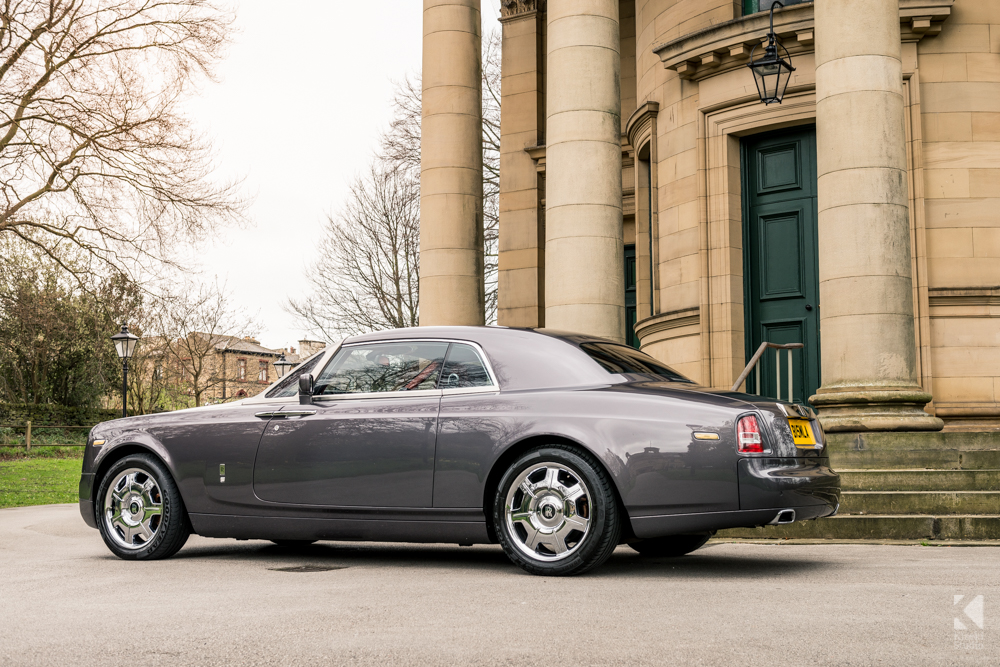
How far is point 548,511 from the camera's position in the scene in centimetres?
621

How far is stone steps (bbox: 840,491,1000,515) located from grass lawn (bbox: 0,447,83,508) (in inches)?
545

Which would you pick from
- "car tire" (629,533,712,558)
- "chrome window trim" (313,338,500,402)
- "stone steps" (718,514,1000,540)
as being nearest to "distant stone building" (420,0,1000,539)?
"stone steps" (718,514,1000,540)

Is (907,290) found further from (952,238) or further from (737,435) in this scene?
(737,435)

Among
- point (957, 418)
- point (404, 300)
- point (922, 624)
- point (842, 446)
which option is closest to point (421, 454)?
point (922, 624)

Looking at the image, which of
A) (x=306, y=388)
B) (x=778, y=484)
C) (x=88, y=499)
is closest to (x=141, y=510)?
(x=88, y=499)

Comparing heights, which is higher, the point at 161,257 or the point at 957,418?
the point at 161,257

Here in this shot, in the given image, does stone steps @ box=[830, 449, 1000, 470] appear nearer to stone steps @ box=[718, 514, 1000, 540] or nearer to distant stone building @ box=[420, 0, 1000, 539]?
distant stone building @ box=[420, 0, 1000, 539]

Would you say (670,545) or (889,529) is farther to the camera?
(889,529)

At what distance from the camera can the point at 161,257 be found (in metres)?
24.7

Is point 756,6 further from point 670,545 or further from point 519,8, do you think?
point 670,545

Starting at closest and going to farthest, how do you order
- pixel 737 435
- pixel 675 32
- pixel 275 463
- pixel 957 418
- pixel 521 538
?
pixel 737 435
pixel 521 538
pixel 275 463
pixel 957 418
pixel 675 32

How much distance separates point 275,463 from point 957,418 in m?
8.91
